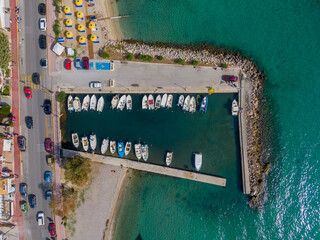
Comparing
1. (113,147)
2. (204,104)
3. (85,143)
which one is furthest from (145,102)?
(85,143)

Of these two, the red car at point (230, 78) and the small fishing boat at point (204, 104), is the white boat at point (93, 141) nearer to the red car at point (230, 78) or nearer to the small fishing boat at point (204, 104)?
the small fishing boat at point (204, 104)

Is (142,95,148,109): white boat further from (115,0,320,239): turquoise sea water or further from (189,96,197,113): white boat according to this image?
(115,0,320,239): turquoise sea water

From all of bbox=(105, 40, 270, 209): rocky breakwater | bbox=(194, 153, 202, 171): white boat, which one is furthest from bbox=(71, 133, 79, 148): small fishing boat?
bbox=(194, 153, 202, 171): white boat

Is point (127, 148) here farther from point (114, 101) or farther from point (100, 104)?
point (100, 104)

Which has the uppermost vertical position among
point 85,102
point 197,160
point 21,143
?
point 85,102

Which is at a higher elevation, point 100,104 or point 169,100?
point 169,100
